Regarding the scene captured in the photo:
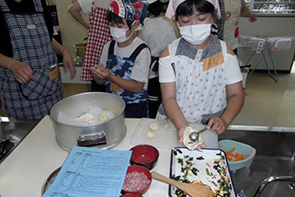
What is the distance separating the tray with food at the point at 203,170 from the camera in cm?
68

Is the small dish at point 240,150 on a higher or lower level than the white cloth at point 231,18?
lower

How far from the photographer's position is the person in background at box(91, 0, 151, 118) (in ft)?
3.90

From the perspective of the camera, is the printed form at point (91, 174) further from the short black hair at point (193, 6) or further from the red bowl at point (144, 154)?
the short black hair at point (193, 6)

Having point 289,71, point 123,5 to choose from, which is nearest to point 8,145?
point 123,5

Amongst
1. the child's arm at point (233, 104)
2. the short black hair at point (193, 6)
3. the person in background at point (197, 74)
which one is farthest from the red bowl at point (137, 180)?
the short black hair at point (193, 6)

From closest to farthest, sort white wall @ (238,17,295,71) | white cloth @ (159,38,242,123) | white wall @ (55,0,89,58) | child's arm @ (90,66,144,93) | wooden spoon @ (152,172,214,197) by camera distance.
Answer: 1. wooden spoon @ (152,172,214,197)
2. white cloth @ (159,38,242,123)
3. child's arm @ (90,66,144,93)
4. white wall @ (55,0,89,58)
5. white wall @ (238,17,295,71)

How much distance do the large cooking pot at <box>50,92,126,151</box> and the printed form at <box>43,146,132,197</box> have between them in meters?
0.05

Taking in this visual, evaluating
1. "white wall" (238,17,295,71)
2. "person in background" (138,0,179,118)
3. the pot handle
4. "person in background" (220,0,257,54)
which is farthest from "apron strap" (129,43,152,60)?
"white wall" (238,17,295,71)

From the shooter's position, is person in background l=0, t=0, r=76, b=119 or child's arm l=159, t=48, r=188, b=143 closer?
child's arm l=159, t=48, r=188, b=143

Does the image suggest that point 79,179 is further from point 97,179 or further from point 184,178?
point 184,178

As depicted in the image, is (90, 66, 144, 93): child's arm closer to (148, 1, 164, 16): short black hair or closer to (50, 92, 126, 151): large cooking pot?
(50, 92, 126, 151): large cooking pot

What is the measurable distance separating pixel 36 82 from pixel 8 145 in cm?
45

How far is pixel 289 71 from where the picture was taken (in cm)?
402

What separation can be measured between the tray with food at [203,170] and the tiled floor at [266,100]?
6.31ft
